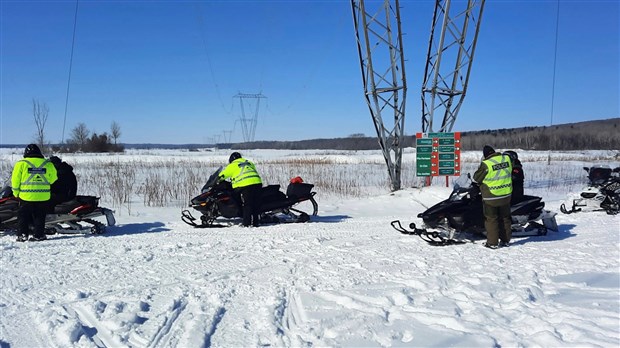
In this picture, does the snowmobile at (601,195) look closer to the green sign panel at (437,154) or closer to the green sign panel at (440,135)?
the green sign panel at (437,154)

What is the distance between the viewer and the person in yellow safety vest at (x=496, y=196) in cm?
689

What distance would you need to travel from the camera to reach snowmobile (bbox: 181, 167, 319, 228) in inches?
355

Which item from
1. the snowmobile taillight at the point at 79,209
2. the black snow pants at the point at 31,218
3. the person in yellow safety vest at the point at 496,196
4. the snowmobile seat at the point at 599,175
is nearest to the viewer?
the person in yellow safety vest at the point at 496,196

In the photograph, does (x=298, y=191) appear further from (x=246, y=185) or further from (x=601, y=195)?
(x=601, y=195)

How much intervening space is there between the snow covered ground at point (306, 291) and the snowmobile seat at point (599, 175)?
299 centimetres

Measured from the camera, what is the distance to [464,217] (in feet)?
23.8

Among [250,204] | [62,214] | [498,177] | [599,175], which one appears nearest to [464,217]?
[498,177]

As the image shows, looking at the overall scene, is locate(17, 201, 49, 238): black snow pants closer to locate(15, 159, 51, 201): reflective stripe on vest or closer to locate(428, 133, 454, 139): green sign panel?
locate(15, 159, 51, 201): reflective stripe on vest

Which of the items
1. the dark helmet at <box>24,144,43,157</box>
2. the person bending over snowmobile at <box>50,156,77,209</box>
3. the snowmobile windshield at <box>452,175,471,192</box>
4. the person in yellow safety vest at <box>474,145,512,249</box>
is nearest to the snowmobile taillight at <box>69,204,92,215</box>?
the person bending over snowmobile at <box>50,156,77,209</box>

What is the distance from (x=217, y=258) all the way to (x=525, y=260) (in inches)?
169

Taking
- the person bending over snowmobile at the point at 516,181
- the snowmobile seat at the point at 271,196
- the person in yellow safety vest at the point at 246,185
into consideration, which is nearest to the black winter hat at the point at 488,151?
the person bending over snowmobile at the point at 516,181

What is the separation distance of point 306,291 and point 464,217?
3.63 metres

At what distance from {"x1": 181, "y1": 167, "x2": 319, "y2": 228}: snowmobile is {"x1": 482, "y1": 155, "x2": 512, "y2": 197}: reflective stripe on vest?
3954mm

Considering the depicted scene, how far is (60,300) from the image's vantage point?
4453mm
